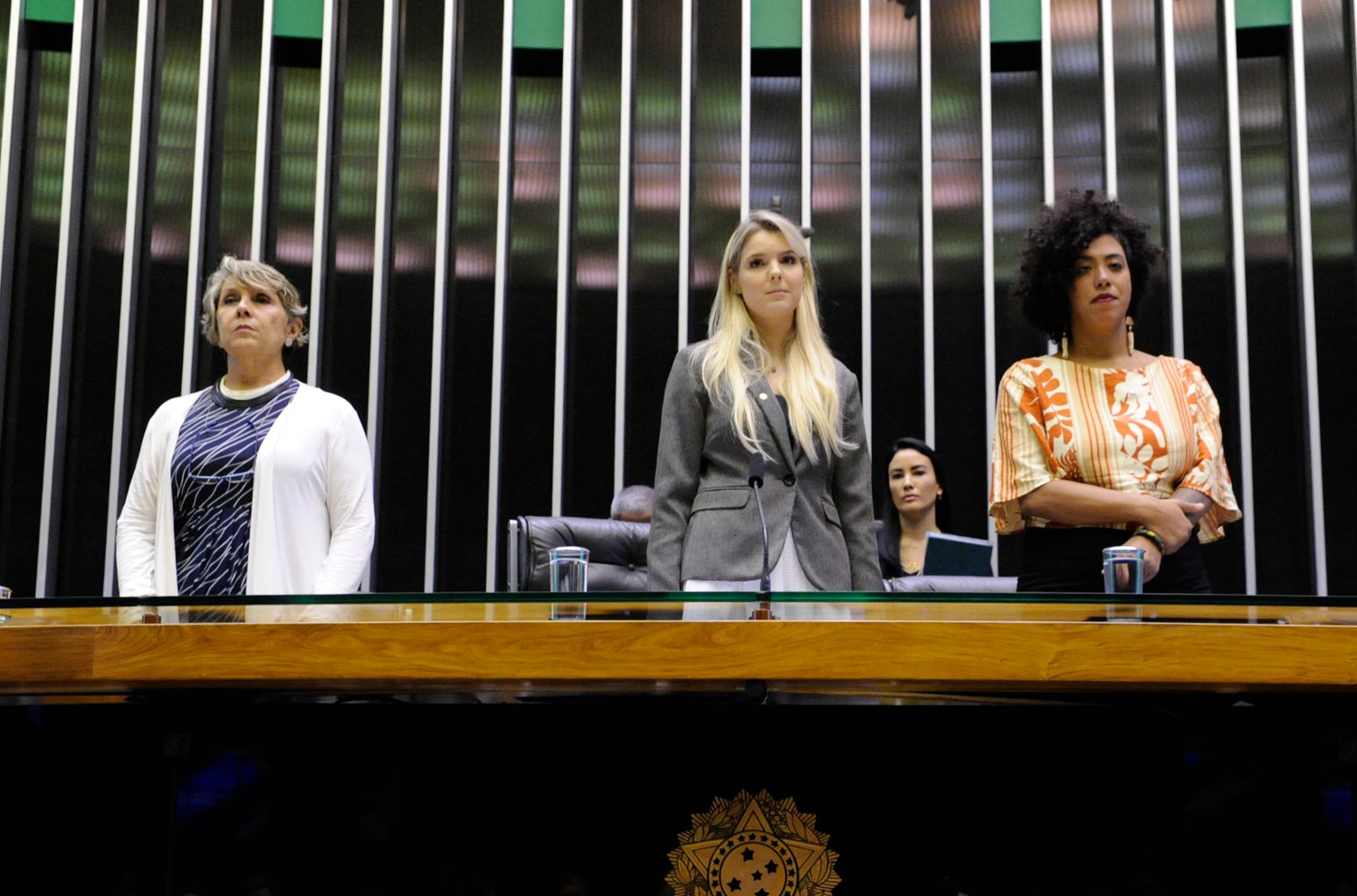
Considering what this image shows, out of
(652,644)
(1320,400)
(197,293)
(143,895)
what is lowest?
(143,895)

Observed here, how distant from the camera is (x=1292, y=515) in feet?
18.1

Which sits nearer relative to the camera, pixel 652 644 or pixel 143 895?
pixel 652 644

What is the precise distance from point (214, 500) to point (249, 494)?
68 millimetres

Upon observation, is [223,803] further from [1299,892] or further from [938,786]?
[1299,892]

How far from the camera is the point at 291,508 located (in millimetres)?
2607

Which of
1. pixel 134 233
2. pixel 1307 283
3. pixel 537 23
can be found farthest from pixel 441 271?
pixel 1307 283

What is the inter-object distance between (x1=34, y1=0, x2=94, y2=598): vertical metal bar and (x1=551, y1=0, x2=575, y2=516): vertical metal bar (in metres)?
1.99

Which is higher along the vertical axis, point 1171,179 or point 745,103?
point 745,103

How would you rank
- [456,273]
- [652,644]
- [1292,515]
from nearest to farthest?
[652,644]
[1292,515]
[456,273]

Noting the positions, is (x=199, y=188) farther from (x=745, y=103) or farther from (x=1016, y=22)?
(x=1016, y=22)

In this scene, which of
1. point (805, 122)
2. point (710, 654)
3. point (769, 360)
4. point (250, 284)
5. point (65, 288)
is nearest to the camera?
point (710, 654)

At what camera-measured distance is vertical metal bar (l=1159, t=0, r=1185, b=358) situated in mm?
5594

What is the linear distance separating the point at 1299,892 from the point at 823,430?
107 cm

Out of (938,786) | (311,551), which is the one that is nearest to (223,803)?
(938,786)
